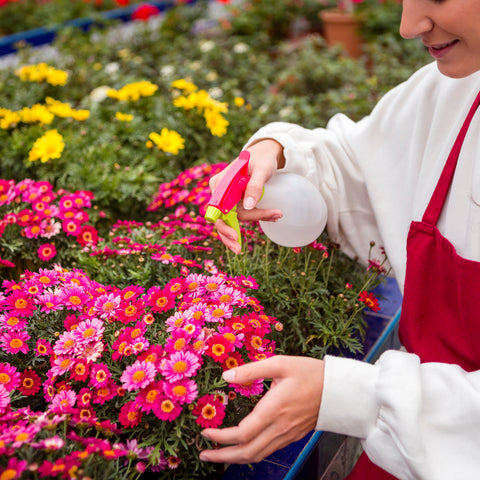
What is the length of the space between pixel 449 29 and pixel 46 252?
45.0 inches

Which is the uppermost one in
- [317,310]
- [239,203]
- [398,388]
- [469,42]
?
[469,42]

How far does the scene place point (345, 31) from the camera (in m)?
5.20

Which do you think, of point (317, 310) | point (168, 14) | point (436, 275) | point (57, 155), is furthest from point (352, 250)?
point (168, 14)

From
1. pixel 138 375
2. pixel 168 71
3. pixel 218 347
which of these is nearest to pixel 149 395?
pixel 138 375

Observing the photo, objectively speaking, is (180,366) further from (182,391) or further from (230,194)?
(230,194)

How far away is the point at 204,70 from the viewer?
3400mm

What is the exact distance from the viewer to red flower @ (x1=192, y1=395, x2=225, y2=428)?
853mm

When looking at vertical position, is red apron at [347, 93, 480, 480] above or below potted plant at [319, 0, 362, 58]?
above

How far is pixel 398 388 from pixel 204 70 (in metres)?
2.94

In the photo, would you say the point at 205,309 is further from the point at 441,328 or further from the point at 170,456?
the point at 441,328

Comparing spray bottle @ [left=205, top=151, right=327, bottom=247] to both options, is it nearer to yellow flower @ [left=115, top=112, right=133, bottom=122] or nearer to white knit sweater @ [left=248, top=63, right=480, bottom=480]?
white knit sweater @ [left=248, top=63, right=480, bottom=480]

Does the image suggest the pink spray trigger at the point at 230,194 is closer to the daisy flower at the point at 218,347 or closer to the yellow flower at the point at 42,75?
the daisy flower at the point at 218,347

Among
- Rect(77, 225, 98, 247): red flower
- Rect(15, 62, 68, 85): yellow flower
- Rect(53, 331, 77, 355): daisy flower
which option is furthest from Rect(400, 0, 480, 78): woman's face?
Rect(15, 62, 68, 85): yellow flower

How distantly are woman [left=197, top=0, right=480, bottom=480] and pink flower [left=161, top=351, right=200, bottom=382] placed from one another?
85mm
